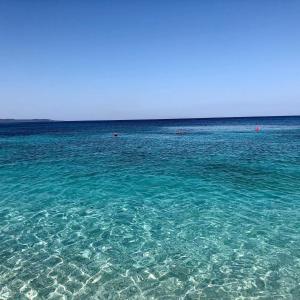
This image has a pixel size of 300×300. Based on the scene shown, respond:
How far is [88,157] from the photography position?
121ft

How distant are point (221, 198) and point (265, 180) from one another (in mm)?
6343

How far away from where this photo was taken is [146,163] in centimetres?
3158

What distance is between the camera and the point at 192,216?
52.2 feet

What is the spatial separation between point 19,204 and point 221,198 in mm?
13789

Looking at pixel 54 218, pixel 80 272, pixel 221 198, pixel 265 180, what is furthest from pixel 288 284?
pixel 265 180

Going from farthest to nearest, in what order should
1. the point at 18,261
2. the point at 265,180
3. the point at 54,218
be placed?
the point at 265,180, the point at 54,218, the point at 18,261

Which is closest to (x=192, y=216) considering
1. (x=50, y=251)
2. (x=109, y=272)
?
(x=109, y=272)

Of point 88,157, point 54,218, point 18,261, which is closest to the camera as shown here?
point 18,261

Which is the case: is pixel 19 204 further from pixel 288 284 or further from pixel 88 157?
pixel 88 157

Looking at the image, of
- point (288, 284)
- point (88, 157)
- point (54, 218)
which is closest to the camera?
point (288, 284)

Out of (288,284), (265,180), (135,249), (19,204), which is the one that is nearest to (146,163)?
(265,180)

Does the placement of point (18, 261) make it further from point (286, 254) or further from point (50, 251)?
point (286, 254)

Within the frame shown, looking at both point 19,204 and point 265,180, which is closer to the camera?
point 19,204

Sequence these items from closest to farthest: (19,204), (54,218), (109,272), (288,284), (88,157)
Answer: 1. (288,284)
2. (109,272)
3. (54,218)
4. (19,204)
5. (88,157)
